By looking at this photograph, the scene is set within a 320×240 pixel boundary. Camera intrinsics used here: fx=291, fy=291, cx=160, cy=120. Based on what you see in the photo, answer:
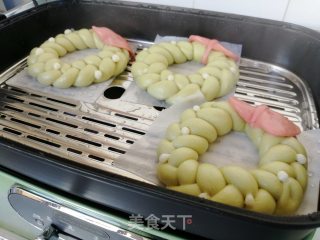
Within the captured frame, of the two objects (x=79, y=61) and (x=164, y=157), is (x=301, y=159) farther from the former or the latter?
(x=79, y=61)

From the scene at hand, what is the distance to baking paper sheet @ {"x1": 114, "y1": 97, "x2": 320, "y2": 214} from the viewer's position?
1.82 feet

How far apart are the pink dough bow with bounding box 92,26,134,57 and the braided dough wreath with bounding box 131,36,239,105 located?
70 millimetres

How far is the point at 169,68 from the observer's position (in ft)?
2.67

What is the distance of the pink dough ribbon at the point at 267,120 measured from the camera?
56 centimetres

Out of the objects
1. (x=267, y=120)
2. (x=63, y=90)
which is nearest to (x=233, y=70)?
(x=267, y=120)

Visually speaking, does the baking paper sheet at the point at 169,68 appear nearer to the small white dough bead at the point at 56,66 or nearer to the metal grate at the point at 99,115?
the metal grate at the point at 99,115

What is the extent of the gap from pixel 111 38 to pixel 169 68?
0.62 feet

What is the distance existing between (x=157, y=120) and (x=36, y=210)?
30 cm

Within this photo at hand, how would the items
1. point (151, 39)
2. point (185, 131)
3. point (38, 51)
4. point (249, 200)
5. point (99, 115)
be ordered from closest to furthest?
point (249, 200)
point (185, 131)
point (99, 115)
point (38, 51)
point (151, 39)

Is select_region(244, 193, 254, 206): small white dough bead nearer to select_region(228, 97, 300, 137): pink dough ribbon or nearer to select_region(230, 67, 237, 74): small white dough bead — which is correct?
select_region(228, 97, 300, 137): pink dough ribbon

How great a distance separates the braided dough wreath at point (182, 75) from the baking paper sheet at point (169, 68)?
0.05 ft

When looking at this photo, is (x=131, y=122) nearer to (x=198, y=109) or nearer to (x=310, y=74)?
(x=198, y=109)

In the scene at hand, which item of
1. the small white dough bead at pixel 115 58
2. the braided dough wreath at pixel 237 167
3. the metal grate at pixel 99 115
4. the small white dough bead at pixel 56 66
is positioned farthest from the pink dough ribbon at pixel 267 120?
the small white dough bead at pixel 56 66

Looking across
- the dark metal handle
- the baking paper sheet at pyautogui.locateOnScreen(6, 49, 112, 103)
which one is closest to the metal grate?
the baking paper sheet at pyautogui.locateOnScreen(6, 49, 112, 103)
